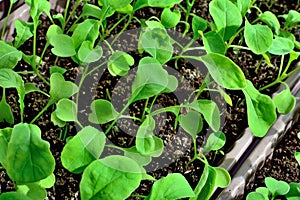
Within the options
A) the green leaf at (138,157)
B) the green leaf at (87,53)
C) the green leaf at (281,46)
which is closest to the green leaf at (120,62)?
the green leaf at (87,53)

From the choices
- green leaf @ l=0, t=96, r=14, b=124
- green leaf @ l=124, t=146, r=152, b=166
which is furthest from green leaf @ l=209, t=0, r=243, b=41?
green leaf @ l=0, t=96, r=14, b=124

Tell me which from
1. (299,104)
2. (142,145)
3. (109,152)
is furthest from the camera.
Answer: (299,104)

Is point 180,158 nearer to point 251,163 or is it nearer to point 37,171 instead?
point 251,163

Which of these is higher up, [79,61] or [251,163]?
[79,61]

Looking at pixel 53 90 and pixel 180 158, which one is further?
pixel 180 158

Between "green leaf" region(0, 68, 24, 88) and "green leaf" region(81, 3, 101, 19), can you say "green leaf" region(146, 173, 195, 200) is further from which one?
"green leaf" region(81, 3, 101, 19)

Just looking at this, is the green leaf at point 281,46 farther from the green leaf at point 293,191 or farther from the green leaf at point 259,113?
the green leaf at point 293,191

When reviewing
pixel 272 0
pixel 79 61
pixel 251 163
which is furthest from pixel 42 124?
pixel 272 0
